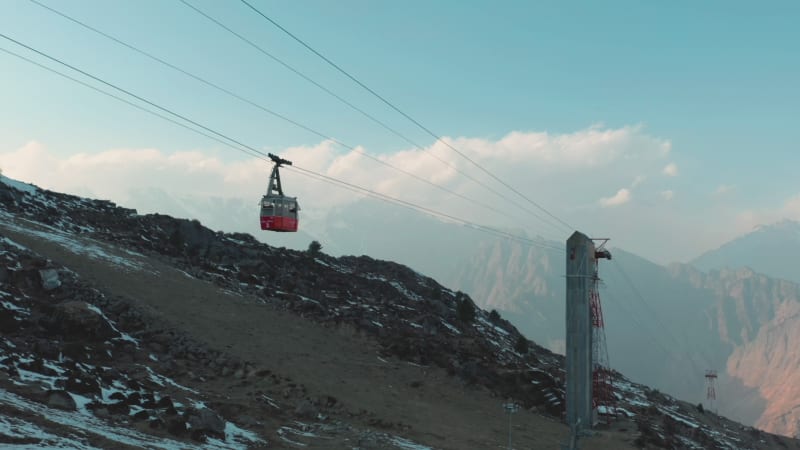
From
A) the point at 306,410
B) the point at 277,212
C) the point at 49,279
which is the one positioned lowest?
the point at 306,410

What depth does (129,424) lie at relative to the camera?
20453 millimetres

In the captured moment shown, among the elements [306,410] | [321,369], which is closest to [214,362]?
[321,369]

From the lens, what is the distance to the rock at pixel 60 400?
65.4ft

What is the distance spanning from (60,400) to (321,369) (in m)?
21.0

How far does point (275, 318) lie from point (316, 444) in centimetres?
2572

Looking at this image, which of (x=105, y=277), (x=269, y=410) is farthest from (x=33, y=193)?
(x=269, y=410)

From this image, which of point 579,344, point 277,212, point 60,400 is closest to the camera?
point 60,400

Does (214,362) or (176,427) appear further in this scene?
(214,362)

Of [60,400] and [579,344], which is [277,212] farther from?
[579,344]

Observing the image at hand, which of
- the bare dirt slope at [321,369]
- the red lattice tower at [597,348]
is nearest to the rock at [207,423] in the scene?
the bare dirt slope at [321,369]

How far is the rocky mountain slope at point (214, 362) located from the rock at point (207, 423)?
6 cm

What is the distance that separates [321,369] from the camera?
→ 39562 mm

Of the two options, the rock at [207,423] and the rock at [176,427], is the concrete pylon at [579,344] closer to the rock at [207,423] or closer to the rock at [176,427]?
the rock at [207,423]

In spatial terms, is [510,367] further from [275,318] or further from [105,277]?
[105,277]
